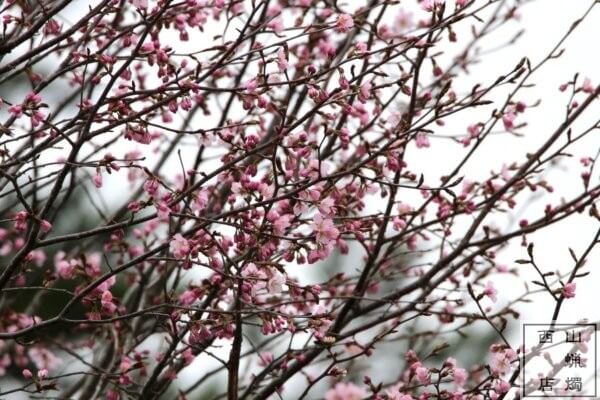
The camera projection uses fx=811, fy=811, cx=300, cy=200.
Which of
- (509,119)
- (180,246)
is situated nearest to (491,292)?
(509,119)

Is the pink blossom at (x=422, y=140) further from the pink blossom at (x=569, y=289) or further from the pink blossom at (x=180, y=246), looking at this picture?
the pink blossom at (x=180, y=246)

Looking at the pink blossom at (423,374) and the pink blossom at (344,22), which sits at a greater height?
the pink blossom at (344,22)

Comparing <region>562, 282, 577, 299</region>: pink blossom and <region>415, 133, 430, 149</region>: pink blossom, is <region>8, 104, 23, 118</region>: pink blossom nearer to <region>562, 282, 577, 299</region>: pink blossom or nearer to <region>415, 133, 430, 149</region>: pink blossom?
<region>415, 133, 430, 149</region>: pink blossom

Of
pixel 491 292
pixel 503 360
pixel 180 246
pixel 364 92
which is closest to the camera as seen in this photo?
pixel 180 246

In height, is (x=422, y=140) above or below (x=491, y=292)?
above

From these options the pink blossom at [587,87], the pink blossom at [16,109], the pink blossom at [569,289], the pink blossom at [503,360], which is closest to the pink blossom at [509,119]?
the pink blossom at [587,87]

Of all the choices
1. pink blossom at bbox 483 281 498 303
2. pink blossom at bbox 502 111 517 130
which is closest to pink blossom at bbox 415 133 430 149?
pink blossom at bbox 502 111 517 130

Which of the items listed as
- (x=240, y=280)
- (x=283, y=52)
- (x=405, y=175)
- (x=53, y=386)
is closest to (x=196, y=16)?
(x=283, y=52)

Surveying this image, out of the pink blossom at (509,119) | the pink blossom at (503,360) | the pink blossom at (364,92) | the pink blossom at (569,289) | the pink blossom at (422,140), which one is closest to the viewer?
the pink blossom at (364,92)

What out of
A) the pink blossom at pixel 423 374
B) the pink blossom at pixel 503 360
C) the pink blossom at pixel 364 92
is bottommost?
the pink blossom at pixel 423 374

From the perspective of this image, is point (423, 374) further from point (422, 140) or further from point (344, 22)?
point (344, 22)

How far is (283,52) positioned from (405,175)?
3.45 feet

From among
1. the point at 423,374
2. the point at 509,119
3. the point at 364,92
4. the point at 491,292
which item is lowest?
the point at 423,374

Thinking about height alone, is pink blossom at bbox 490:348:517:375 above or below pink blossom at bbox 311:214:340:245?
below
